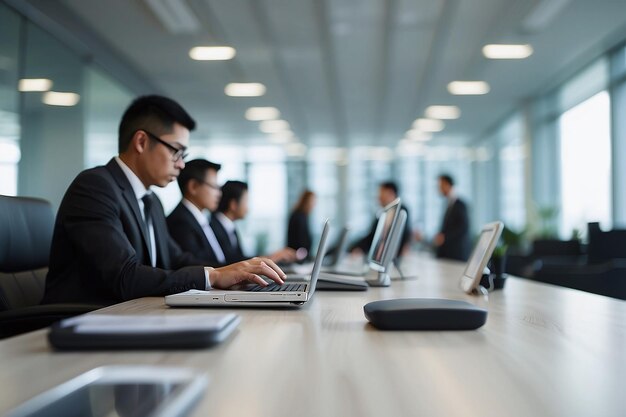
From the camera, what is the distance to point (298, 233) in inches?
294

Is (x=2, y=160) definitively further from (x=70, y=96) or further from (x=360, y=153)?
(x=360, y=153)

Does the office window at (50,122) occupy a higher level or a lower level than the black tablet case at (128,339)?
higher

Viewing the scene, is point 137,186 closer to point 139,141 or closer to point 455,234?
point 139,141

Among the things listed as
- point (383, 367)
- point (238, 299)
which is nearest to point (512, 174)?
point (238, 299)

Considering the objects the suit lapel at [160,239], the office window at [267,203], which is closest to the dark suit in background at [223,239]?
the suit lapel at [160,239]

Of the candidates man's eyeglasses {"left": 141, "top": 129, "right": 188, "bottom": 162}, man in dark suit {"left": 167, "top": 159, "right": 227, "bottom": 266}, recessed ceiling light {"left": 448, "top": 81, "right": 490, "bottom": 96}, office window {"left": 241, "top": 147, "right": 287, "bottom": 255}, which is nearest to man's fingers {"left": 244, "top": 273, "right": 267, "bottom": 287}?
man's eyeglasses {"left": 141, "top": 129, "right": 188, "bottom": 162}

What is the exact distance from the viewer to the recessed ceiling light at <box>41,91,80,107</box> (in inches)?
207

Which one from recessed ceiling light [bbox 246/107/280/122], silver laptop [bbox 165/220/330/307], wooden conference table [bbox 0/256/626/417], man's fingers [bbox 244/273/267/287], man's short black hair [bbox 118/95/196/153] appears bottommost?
wooden conference table [bbox 0/256/626/417]

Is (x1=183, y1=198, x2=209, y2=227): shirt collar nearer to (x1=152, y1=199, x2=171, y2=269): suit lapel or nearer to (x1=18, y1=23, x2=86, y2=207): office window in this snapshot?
(x1=152, y1=199, x2=171, y2=269): suit lapel

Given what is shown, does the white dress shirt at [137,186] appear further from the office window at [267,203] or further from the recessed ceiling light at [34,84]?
the office window at [267,203]

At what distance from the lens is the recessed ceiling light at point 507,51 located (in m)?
6.80

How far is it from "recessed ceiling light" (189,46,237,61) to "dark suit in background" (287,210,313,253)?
2.10 metres

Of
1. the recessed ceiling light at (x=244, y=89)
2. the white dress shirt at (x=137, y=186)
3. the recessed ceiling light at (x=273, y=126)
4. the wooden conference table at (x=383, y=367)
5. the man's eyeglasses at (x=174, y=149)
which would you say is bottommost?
the wooden conference table at (x=383, y=367)

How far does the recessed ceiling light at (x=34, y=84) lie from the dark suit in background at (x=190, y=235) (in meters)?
1.86
